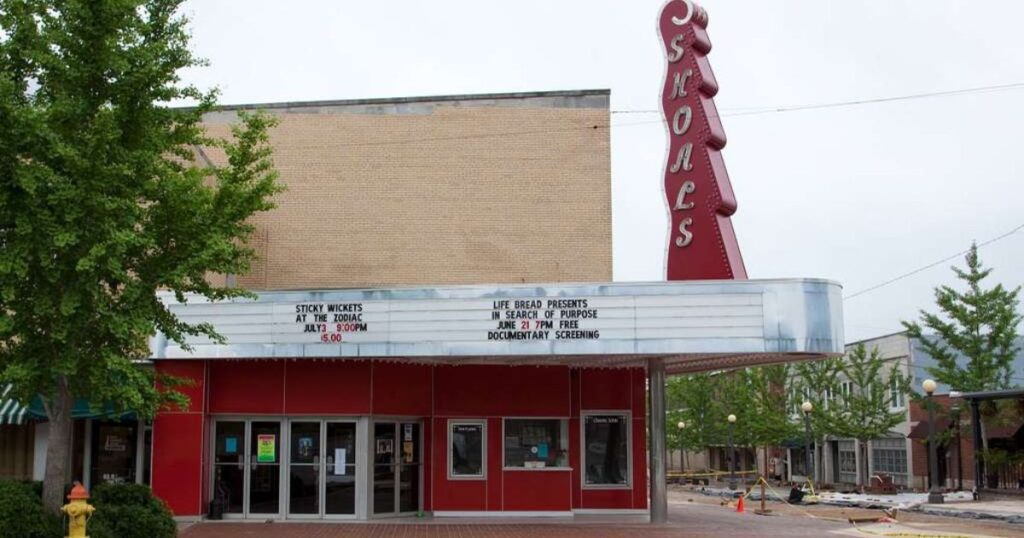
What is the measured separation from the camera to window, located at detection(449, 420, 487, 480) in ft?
80.8

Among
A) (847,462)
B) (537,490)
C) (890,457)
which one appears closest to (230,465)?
(537,490)

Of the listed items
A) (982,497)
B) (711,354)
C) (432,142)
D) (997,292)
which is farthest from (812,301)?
(997,292)

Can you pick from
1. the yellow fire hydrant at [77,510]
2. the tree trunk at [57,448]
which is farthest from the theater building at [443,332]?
the yellow fire hydrant at [77,510]

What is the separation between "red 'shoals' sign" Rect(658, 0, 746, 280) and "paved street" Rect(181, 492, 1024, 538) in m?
5.44

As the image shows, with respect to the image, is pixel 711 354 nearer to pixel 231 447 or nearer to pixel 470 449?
pixel 470 449

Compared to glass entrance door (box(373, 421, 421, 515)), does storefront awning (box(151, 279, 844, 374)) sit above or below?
Answer: above

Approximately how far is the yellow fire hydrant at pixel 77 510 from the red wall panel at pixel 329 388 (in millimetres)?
8655

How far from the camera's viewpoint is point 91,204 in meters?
15.7

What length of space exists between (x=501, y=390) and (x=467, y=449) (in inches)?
62.5

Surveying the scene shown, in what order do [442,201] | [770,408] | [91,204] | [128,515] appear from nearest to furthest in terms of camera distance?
1. [91,204]
2. [128,515]
3. [442,201]
4. [770,408]

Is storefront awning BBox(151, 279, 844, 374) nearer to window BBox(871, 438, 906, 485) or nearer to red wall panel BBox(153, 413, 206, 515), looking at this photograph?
red wall panel BBox(153, 413, 206, 515)

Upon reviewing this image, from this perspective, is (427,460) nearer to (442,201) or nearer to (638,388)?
(638,388)

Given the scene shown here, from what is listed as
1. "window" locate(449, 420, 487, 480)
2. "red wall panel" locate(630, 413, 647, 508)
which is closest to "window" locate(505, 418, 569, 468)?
"window" locate(449, 420, 487, 480)

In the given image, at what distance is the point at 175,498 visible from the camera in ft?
75.6
